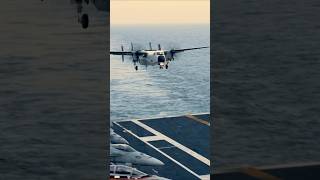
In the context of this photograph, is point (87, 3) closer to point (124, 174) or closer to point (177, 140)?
point (124, 174)

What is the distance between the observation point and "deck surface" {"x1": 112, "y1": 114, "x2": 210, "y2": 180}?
10.5 metres

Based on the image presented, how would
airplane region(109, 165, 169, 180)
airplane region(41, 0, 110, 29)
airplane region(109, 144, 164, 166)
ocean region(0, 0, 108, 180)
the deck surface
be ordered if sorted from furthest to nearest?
1. the deck surface
2. ocean region(0, 0, 108, 180)
3. airplane region(109, 144, 164, 166)
4. airplane region(109, 165, 169, 180)
5. airplane region(41, 0, 110, 29)

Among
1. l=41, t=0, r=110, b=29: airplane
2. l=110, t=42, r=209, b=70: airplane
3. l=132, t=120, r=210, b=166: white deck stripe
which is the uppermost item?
l=41, t=0, r=110, b=29: airplane

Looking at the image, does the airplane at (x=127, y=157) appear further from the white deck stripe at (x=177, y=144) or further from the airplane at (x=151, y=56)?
the airplane at (x=151, y=56)

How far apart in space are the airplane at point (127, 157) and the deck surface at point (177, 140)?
10.3 inches

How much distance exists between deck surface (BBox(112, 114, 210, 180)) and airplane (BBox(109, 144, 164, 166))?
0.86 ft

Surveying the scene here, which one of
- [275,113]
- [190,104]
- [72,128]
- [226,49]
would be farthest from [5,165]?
[226,49]

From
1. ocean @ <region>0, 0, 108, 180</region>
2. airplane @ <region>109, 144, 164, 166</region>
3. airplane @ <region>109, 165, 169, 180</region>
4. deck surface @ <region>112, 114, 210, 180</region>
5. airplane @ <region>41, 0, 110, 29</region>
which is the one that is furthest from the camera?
deck surface @ <region>112, 114, 210, 180</region>

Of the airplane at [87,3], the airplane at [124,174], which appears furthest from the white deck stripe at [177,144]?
the airplane at [87,3]

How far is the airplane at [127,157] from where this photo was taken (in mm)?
8609

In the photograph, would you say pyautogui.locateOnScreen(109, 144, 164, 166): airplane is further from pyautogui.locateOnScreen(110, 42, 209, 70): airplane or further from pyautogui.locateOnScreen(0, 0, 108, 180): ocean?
pyautogui.locateOnScreen(110, 42, 209, 70): airplane

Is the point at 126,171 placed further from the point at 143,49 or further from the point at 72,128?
the point at 72,128

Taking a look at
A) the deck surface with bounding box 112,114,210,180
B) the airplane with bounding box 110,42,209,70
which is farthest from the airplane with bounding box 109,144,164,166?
the airplane with bounding box 110,42,209,70

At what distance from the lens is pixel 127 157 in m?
9.03
